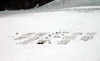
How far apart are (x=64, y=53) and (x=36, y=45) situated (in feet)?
8.12

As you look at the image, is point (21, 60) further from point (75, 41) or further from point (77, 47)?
point (75, 41)

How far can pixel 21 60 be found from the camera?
860cm

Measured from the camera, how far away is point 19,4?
174ft

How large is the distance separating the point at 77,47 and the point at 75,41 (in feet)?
4.04

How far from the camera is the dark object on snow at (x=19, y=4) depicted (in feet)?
168

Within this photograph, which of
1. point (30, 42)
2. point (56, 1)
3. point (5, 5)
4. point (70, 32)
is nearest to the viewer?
point (30, 42)

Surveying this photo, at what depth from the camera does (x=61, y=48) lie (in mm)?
9844

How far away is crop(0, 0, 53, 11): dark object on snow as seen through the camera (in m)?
51.2

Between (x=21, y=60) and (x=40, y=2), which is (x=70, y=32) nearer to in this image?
(x=21, y=60)

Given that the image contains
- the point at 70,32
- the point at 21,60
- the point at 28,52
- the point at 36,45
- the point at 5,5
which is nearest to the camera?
the point at 21,60

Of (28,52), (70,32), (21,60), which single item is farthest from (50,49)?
(70,32)

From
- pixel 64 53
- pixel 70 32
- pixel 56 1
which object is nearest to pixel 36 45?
pixel 64 53

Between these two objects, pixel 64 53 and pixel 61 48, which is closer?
pixel 64 53

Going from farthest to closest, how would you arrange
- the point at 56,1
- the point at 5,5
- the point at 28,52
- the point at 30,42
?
the point at 5,5 < the point at 56,1 < the point at 30,42 < the point at 28,52
